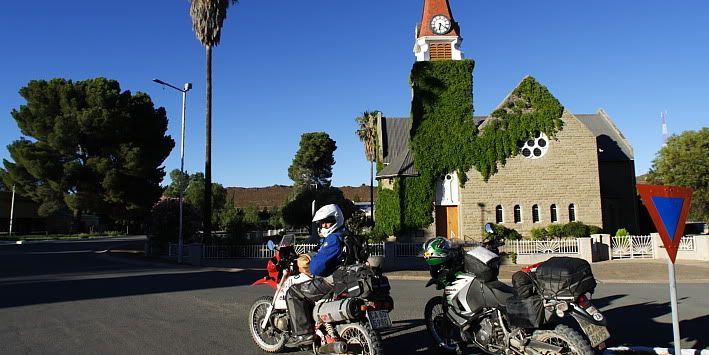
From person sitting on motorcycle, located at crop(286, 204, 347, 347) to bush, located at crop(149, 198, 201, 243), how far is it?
2250 cm

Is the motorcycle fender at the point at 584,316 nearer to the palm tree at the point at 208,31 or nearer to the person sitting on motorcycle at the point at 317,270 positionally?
the person sitting on motorcycle at the point at 317,270

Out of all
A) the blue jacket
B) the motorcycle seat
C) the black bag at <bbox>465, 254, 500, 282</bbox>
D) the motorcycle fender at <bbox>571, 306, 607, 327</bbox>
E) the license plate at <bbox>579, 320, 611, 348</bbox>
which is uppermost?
the blue jacket

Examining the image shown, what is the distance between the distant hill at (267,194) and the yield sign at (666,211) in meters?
71.9

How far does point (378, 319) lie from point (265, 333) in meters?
1.96

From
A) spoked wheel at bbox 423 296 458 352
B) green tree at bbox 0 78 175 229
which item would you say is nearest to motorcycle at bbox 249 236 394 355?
spoked wheel at bbox 423 296 458 352

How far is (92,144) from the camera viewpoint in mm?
47906

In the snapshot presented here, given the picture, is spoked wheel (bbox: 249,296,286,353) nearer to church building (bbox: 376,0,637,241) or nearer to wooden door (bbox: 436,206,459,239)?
church building (bbox: 376,0,637,241)

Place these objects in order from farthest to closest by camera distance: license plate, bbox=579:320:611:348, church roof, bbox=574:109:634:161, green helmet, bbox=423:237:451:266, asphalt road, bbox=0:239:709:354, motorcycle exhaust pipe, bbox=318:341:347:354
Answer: church roof, bbox=574:109:634:161, asphalt road, bbox=0:239:709:354, green helmet, bbox=423:237:451:266, motorcycle exhaust pipe, bbox=318:341:347:354, license plate, bbox=579:320:611:348

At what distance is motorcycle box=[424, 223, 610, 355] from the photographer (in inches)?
194

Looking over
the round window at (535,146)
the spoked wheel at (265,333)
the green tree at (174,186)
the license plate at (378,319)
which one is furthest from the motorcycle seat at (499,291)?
the green tree at (174,186)

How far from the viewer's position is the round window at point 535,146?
30094mm

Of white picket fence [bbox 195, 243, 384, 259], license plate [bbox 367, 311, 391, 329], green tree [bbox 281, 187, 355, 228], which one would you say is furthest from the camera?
green tree [bbox 281, 187, 355, 228]

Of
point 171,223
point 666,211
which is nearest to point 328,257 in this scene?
point 666,211

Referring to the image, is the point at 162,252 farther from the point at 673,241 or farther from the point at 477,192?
the point at 673,241
